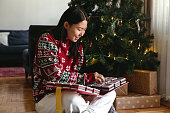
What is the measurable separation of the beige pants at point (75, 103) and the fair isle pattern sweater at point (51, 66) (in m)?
0.05

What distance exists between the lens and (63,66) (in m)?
1.44

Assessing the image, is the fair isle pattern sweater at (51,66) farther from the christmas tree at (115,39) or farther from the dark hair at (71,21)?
the christmas tree at (115,39)

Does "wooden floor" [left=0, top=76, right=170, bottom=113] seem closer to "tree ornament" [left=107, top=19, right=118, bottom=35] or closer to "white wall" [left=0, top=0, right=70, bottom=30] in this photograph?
"tree ornament" [left=107, top=19, right=118, bottom=35]

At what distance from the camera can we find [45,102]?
4.53 feet

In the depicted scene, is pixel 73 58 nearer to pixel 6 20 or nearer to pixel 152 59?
pixel 152 59

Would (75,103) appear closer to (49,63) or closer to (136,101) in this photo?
(49,63)

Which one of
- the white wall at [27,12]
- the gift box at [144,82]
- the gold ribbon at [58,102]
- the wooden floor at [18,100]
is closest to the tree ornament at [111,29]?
the gift box at [144,82]

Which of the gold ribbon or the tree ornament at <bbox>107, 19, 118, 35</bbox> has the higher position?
the tree ornament at <bbox>107, 19, 118, 35</bbox>

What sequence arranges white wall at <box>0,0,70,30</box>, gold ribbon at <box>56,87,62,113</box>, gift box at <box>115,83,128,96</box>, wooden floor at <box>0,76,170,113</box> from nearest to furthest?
gold ribbon at <box>56,87,62,113</box>
wooden floor at <box>0,76,170,113</box>
gift box at <box>115,83,128,96</box>
white wall at <box>0,0,70,30</box>

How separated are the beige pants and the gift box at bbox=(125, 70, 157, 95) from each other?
0.59m

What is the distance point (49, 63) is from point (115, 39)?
35.2 inches

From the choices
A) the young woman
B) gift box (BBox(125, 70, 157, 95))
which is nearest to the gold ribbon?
the young woman

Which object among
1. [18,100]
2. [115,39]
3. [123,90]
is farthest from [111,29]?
[18,100]

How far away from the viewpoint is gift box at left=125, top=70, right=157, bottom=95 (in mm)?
2006
